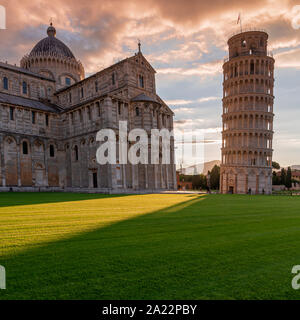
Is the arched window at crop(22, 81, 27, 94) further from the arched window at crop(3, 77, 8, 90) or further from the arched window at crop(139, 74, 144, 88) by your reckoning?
the arched window at crop(139, 74, 144, 88)

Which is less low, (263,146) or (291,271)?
(263,146)

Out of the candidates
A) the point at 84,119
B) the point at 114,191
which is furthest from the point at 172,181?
the point at 84,119

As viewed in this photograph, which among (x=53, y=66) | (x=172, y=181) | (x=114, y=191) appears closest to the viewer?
(x=114, y=191)

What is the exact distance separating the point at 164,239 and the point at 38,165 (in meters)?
40.3

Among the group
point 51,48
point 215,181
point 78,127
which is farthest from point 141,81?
point 215,181

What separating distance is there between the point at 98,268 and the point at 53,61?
57254 mm

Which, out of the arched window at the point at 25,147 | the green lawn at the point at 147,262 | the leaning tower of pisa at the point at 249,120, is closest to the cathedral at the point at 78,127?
the arched window at the point at 25,147

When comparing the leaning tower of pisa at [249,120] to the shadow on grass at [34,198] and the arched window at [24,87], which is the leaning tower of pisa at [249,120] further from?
the arched window at [24,87]

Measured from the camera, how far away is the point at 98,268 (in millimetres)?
4188

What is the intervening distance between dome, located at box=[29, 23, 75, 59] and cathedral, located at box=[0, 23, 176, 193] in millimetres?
8109

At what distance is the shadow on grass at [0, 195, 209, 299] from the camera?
131 inches

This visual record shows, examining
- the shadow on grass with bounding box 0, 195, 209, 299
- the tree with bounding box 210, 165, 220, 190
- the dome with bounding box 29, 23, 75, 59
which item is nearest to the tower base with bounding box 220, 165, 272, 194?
the tree with bounding box 210, 165, 220, 190

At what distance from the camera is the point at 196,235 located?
661 centimetres
